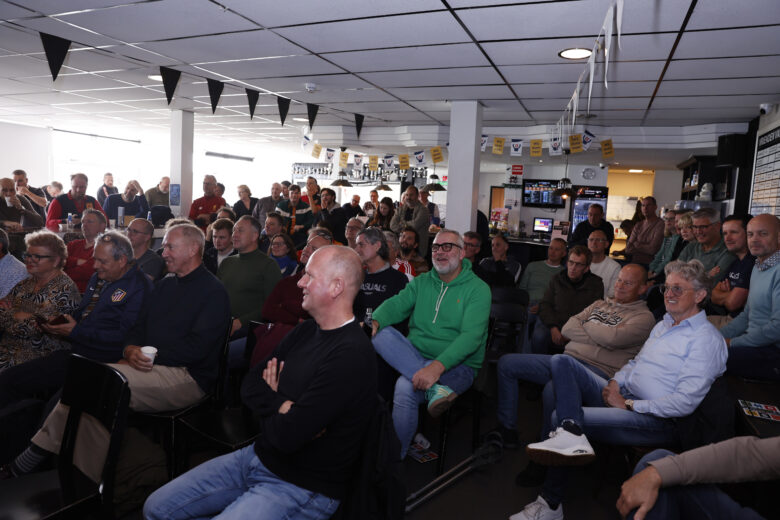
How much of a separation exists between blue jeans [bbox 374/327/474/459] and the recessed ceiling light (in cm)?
279

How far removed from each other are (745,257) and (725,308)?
43cm

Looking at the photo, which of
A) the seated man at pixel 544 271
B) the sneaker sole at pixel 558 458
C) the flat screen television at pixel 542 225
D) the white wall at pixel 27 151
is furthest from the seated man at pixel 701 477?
the white wall at pixel 27 151

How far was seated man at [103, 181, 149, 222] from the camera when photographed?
7.69 meters

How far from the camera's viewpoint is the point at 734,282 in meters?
3.55

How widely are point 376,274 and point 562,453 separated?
5.93ft

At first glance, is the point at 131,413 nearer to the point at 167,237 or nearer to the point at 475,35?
the point at 167,237

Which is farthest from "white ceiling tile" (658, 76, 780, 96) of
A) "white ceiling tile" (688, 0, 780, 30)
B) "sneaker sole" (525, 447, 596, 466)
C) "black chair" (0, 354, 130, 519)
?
"black chair" (0, 354, 130, 519)

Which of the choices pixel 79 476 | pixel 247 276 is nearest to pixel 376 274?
pixel 247 276

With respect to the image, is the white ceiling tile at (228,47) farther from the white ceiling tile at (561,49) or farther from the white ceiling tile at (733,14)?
the white ceiling tile at (733,14)

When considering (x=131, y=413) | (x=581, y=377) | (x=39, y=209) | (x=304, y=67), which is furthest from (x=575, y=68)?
(x=39, y=209)

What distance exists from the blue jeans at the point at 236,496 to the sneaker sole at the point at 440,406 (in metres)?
0.98

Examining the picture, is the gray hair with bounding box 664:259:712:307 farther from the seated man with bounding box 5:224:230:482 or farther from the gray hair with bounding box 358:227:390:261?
the seated man with bounding box 5:224:230:482

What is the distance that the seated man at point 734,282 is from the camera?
343 cm

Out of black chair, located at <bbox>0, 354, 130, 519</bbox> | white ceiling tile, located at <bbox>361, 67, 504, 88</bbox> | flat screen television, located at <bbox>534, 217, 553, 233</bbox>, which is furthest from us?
flat screen television, located at <bbox>534, 217, 553, 233</bbox>
